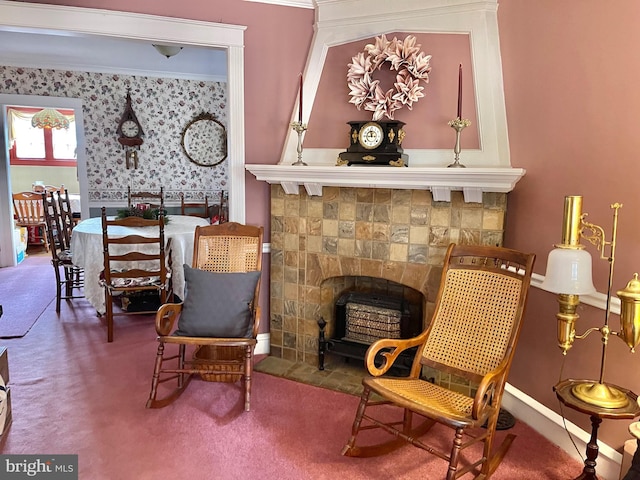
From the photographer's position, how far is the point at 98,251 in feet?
13.2

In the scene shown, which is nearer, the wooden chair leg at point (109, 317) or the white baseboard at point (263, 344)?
the white baseboard at point (263, 344)

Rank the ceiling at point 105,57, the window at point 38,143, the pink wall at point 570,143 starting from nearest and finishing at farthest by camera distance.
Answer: the pink wall at point 570,143
the ceiling at point 105,57
the window at point 38,143

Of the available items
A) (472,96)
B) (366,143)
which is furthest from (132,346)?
(472,96)

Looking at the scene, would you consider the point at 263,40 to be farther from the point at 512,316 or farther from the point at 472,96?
the point at 512,316

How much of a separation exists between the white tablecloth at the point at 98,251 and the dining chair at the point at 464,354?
2.37 meters

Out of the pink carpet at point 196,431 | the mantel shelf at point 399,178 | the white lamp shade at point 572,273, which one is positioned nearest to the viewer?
the white lamp shade at point 572,273

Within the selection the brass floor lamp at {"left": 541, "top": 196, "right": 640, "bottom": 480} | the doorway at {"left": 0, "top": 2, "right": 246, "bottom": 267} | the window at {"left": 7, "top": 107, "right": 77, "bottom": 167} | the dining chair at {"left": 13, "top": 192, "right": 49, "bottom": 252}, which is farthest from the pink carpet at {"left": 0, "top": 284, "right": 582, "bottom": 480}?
the window at {"left": 7, "top": 107, "right": 77, "bottom": 167}

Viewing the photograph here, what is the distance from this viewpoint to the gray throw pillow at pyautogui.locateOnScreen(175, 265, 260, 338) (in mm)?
2799

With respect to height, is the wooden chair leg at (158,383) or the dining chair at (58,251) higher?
the dining chair at (58,251)

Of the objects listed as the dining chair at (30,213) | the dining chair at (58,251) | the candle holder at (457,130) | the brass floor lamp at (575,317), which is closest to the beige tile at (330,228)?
the candle holder at (457,130)

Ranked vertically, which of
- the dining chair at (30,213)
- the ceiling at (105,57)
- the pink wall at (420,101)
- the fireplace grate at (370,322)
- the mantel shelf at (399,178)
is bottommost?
the fireplace grate at (370,322)

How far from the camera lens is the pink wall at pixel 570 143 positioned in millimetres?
2020

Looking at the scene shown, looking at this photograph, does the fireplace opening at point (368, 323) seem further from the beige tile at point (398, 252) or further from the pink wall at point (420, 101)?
the pink wall at point (420, 101)

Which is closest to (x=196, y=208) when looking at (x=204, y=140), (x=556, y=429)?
(x=204, y=140)
